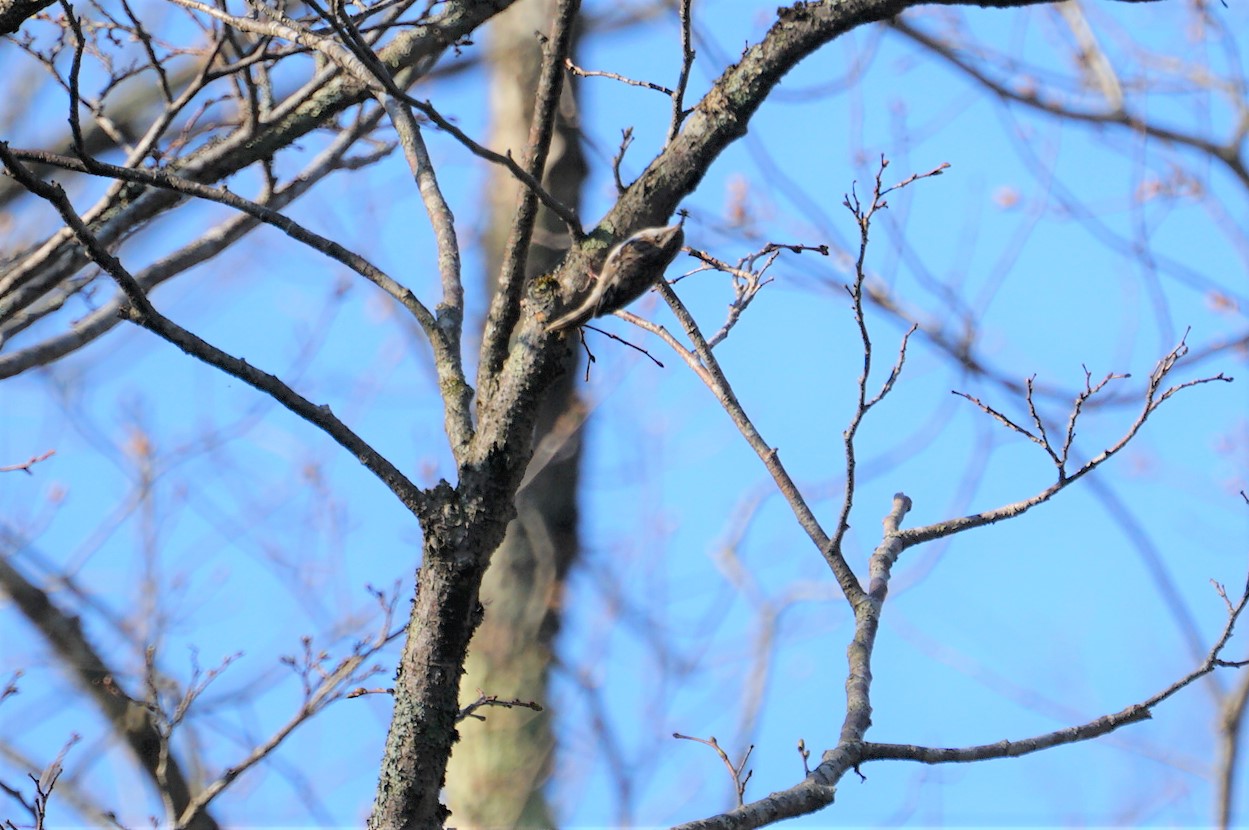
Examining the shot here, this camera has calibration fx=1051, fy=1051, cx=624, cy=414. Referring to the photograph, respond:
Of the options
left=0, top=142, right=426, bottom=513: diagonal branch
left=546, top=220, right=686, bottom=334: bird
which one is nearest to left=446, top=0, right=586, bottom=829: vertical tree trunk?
left=0, top=142, right=426, bottom=513: diagonal branch

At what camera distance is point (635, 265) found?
162 cm

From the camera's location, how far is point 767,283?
7.21ft

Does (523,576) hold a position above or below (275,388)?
above

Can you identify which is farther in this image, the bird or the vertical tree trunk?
the vertical tree trunk

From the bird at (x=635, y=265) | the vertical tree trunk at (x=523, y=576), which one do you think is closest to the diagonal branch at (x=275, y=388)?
the bird at (x=635, y=265)

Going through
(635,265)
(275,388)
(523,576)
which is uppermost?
(523,576)

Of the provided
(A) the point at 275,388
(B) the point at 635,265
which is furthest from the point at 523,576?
(B) the point at 635,265

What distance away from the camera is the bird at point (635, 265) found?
1617mm

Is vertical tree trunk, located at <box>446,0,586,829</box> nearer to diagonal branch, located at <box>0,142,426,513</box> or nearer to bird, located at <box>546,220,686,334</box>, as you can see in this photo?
diagonal branch, located at <box>0,142,426,513</box>

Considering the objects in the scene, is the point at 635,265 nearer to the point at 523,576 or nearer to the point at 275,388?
the point at 275,388

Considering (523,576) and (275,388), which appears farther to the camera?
(523,576)

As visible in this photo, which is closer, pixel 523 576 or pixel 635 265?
pixel 635 265

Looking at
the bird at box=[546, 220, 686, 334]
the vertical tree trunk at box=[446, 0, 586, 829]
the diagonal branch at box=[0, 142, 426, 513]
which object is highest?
the vertical tree trunk at box=[446, 0, 586, 829]

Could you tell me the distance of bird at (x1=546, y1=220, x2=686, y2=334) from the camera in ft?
5.31
